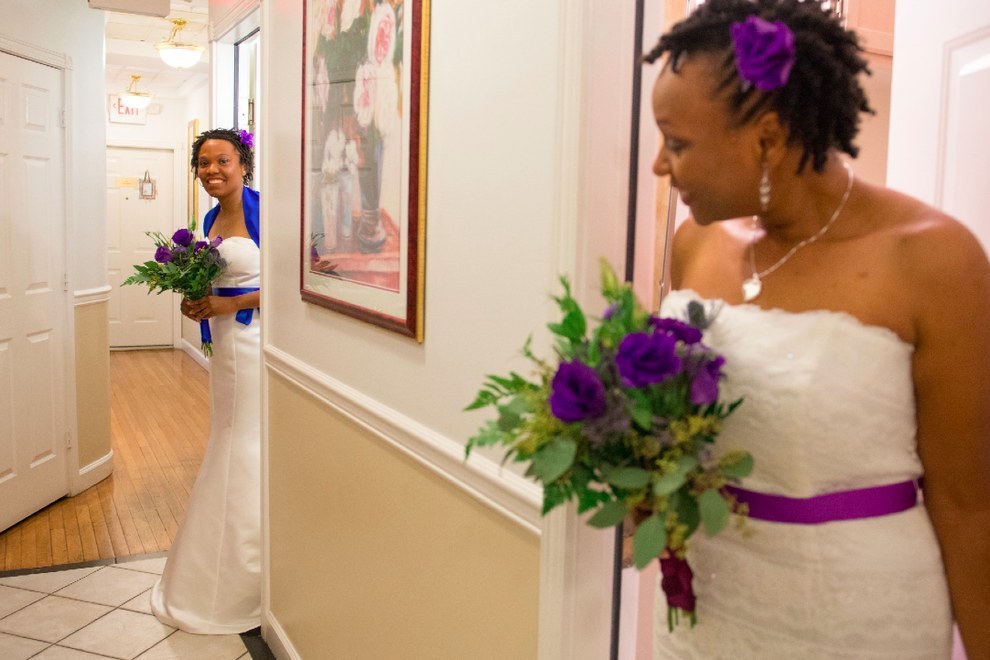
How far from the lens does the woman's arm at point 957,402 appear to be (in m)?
1.02

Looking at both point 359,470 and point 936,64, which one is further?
point 359,470

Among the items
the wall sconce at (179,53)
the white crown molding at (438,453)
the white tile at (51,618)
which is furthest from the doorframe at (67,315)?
the white crown molding at (438,453)

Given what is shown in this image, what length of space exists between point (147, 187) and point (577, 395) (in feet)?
33.5

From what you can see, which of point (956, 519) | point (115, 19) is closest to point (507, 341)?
point (956, 519)

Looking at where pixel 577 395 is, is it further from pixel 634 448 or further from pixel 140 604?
pixel 140 604

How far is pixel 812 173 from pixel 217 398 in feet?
9.65

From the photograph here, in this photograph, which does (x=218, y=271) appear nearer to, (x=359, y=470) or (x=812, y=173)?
(x=359, y=470)

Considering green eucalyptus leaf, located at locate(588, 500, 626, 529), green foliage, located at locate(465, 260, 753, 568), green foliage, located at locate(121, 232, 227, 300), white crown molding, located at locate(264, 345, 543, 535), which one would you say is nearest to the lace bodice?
green foliage, located at locate(465, 260, 753, 568)

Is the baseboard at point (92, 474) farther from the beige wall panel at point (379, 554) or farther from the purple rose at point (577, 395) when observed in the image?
the purple rose at point (577, 395)

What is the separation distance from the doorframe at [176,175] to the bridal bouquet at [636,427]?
980 centimetres

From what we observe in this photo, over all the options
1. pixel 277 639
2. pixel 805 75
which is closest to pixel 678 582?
pixel 805 75

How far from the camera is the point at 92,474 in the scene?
5.16m

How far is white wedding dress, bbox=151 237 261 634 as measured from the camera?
11.5ft

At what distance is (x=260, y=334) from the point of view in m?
3.44
